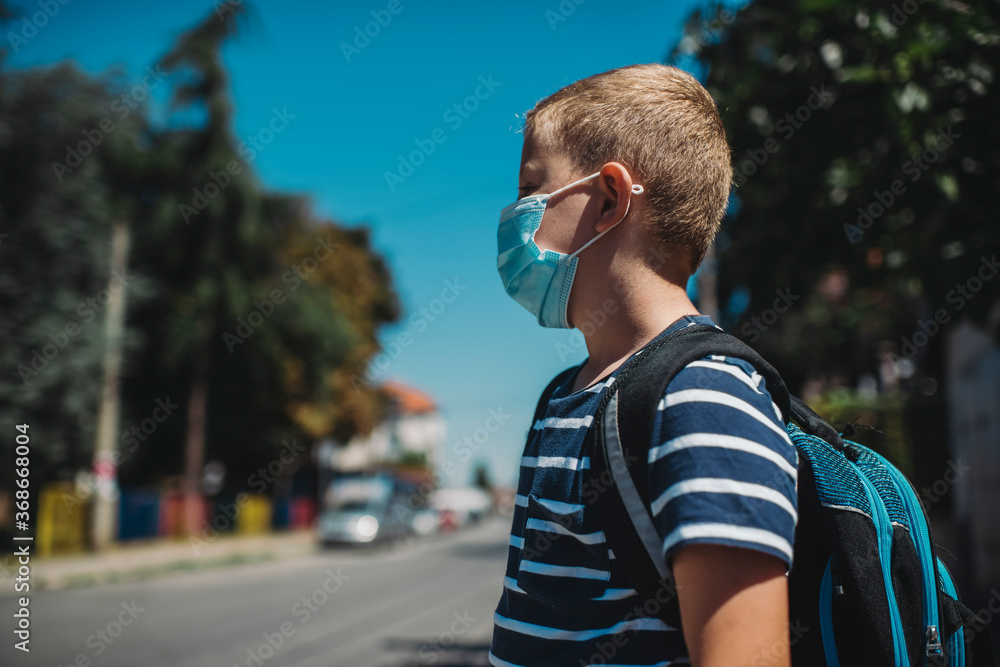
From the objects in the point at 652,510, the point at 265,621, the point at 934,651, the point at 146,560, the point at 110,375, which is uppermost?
the point at 110,375

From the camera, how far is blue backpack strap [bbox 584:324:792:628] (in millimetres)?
984

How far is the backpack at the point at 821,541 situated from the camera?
100 cm

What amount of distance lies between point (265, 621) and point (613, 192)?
9.37 m

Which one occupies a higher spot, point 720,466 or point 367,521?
point 720,466

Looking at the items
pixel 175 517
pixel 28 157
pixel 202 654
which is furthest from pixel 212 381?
pixel 202 654

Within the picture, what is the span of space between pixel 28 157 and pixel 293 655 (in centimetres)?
1230

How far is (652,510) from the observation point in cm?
95
